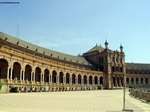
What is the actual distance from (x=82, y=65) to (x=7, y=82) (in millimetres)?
60614

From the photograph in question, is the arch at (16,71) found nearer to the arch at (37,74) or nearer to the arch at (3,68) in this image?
the arch at (3,68)

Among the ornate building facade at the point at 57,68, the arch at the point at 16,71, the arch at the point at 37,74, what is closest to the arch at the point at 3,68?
the ornate building facade at the point at 57,68

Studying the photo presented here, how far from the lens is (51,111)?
49.1 ft

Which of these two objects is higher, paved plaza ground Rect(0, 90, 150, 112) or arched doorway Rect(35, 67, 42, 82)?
arched doorway Rect(35, 67, 42, 82)

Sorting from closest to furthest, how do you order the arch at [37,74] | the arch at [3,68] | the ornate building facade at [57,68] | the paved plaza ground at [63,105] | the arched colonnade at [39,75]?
the paved plaza ground at [63,105] < the arch at [3,68] < the arched colonnade at [39,75] < the ornate building facade at [57,68] < the arch at [37,74]

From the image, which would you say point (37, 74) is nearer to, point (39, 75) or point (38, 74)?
point (38, 74)

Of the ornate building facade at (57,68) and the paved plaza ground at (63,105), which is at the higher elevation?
the ornate building facade at (57,68)

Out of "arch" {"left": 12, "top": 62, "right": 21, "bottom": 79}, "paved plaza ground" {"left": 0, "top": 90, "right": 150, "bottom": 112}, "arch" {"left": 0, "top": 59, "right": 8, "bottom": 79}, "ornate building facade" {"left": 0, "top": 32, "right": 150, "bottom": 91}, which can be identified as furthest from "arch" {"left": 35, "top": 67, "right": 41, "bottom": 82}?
"paved plaza ground" {"left": 0, "top": 90, "right": 150, "bottom": 112}

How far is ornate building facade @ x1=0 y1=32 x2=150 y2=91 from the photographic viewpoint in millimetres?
47694

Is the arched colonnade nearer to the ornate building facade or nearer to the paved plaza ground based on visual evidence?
→ the ornate building facade

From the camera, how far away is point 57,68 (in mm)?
70312

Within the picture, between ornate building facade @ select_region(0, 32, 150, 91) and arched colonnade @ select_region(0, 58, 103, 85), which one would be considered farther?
ornate building facade @ select_region(0, 32, 150, 91)

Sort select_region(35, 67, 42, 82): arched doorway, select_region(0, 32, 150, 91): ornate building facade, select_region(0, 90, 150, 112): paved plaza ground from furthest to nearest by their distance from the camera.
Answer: select_region(35, 67, 42, 82): arched doorway
select_region(0, 32, 150, 91): ornate building facade
select_region(0, 90, 150, 112): paved plaza ground

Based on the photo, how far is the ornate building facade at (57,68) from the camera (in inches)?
1878
